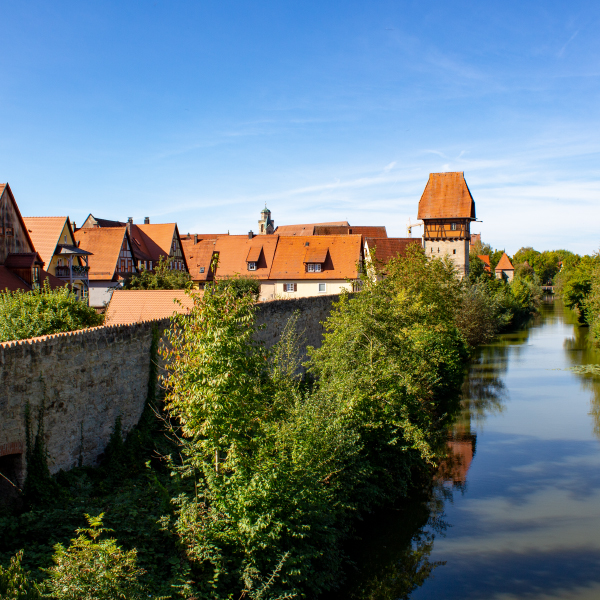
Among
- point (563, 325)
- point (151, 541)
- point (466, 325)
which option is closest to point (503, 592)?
point (151, 541)

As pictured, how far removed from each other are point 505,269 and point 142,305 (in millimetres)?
93927

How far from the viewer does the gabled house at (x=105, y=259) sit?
37.5m

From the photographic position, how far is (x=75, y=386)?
952 cm

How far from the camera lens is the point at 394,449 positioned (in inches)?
529

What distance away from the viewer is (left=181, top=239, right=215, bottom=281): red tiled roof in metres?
48.8

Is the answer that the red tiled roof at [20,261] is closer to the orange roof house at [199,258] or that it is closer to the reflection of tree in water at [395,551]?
the reflection of tree in water at [395,551]

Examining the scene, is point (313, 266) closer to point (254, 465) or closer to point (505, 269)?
point (254, 465)

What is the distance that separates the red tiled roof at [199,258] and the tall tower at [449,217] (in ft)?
61.8

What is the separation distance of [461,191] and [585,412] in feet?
97.7

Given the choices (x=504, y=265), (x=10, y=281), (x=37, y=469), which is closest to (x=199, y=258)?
(x=10, y=281)

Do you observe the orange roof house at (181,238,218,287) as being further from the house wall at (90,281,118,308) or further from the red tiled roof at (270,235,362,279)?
the house wall at (90,281,118,308)

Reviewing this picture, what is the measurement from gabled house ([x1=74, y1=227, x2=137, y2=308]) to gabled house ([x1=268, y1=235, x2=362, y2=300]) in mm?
10808

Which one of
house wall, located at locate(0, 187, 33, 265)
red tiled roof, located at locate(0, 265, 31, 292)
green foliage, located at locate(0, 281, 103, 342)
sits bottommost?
green foliage, located at locate(0, 281, 103, 342)

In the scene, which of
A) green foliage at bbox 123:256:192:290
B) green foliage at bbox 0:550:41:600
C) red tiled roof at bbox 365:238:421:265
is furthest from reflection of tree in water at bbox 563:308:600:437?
green foliage at bbox 123:256:192:290
